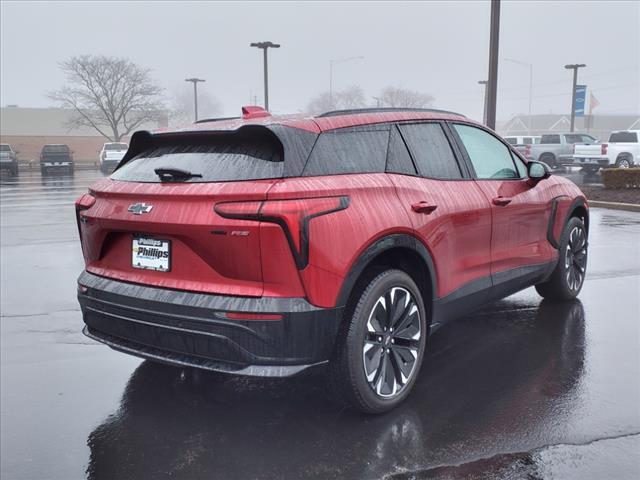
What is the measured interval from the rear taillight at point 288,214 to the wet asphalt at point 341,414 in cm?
106

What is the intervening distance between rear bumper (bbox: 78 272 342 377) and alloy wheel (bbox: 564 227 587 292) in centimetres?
357

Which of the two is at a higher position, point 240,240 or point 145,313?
point 240,240

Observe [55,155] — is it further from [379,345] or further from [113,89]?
[379,345]

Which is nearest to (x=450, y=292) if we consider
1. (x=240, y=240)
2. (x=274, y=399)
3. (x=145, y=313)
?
(x=274, y=399)

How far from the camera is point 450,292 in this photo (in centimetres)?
419

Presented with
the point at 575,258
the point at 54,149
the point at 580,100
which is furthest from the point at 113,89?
the point at 575,258

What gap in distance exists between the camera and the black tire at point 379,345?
345 cm

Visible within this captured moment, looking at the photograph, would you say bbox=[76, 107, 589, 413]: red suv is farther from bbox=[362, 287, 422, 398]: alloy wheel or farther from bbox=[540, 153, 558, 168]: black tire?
bbox=[540, 153, 558, 168]: black tire

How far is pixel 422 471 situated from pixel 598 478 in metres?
0.84

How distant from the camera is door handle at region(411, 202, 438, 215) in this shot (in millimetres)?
3820

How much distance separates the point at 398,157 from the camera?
395 centimetres

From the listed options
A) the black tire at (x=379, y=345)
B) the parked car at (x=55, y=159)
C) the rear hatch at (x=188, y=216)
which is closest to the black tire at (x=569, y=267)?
the black tire at (x=379, y=345)

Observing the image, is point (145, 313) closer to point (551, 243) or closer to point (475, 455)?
point (475, 455)

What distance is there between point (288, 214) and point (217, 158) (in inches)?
24.1
